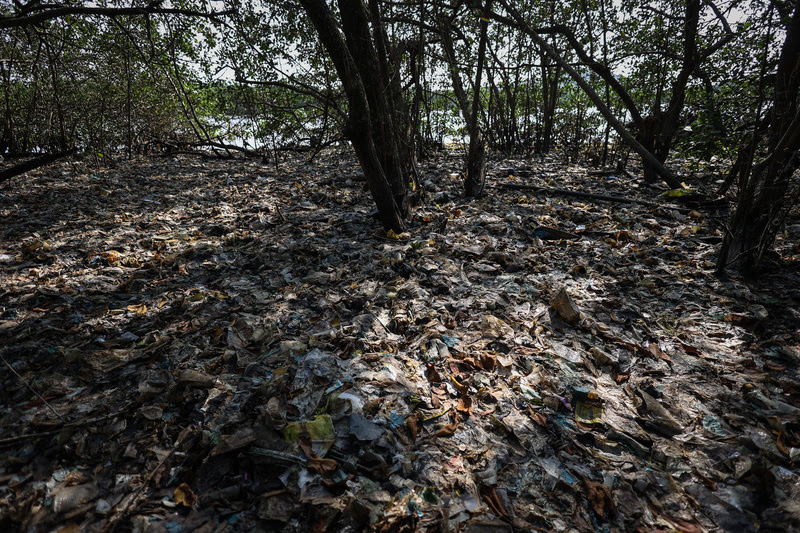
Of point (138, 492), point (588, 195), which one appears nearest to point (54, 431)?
point (138, 492)

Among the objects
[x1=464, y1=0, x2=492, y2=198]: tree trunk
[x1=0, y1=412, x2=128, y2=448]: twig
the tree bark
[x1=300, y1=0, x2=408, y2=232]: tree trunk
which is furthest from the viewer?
[x1=464, y1=0, x2=492, y2=198]: tree trunk

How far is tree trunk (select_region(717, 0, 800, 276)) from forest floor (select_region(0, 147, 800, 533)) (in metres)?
0.24

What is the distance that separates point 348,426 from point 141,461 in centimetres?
85

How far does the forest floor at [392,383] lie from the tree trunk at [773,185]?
24 centimetres

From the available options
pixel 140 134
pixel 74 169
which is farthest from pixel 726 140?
pixel 140 134

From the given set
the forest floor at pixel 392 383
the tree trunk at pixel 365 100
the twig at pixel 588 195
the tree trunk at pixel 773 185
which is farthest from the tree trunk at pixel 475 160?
the tree trunk at pixel 773 185

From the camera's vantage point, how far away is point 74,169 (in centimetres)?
600

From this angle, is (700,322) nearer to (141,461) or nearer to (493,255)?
(493,255)

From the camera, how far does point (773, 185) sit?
255cm

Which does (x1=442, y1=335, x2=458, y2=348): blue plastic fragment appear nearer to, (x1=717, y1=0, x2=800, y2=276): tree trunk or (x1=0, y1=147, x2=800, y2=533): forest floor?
(x1=0, y1=147, x2=800, y2=533): forest floor

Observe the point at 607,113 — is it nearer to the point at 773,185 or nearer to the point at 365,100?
the point at 773,185

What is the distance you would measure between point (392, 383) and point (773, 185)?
3.09m

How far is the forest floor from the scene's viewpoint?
4.43 ft

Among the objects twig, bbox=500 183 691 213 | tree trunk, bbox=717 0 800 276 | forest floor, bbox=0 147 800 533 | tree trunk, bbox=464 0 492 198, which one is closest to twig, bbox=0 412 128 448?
forest floor, bbox=0 147 800 533
